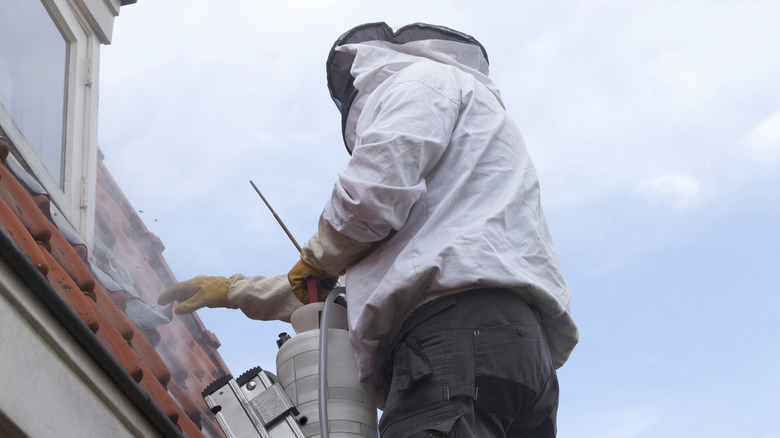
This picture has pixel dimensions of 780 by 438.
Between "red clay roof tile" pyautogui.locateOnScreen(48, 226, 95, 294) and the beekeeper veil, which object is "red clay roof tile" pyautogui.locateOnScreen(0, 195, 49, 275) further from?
the beekeeper veil

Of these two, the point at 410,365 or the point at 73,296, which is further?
the point at 410,365

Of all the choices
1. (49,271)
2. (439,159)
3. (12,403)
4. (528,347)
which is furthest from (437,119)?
(12,403)

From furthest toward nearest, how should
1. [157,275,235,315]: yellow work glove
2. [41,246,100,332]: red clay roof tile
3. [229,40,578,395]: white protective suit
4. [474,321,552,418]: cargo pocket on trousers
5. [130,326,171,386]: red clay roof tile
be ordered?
[157,275,235,315]: yellow work glove < [130,326,171,386]: red clay roof tile < [229,40,578,395]: white protective suit < [474,321,552,418]: cargo pocket on trousers < [41,246,100,332]: red clay roof tile

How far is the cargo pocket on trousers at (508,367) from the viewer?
7.51 feet

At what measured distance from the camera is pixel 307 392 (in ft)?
8.77

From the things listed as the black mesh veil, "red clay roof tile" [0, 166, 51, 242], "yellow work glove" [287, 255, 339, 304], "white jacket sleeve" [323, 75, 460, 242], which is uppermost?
the black mesh veil

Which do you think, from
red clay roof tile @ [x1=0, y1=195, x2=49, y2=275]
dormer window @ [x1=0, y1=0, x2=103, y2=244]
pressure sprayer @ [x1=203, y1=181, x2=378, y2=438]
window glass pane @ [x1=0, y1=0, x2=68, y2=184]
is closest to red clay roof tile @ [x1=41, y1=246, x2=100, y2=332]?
red clay roof tile @ [x1=0, y1=195, x2=49, y2=275]

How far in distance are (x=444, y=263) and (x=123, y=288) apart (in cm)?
118

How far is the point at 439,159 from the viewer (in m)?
2.66

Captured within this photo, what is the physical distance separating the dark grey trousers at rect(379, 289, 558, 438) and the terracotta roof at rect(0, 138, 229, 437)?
594 mm

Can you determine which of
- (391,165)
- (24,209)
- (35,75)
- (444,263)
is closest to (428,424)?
(444,263)

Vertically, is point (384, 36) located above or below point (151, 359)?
above

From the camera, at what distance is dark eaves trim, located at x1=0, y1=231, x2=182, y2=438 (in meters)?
1.58

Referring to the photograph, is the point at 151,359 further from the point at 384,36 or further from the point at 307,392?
the point at 384,36
